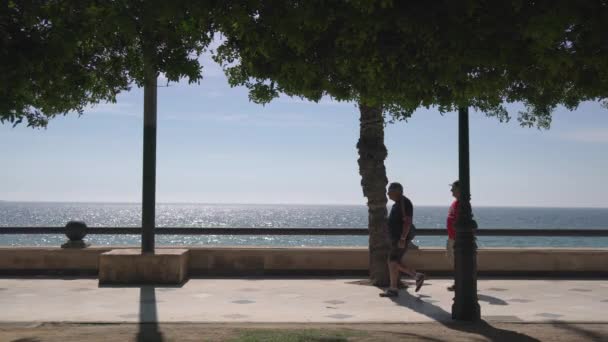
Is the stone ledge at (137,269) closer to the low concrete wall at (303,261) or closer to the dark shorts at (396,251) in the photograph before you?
the low concrete wall at (303,261)

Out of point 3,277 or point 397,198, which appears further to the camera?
point 3,277

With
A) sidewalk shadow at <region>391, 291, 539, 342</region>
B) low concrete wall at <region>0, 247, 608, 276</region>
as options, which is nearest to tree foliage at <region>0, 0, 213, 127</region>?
sidewalk shadow at <region>391, 291, 539, 342</region>

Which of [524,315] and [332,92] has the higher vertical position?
[332,92]

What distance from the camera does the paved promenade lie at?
28.9 feet

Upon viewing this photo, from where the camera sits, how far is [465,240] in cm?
A: 838

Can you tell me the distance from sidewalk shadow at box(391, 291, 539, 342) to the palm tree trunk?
137 centimetres

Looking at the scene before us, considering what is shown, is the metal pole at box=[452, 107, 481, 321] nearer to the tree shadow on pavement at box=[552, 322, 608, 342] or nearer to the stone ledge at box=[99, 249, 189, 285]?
the tree shadow on pavement at box=[552, 322, 608, 342]

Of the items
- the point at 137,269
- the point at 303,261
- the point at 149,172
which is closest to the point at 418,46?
the point at 149,172

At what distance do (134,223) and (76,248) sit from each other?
162914 millimetres

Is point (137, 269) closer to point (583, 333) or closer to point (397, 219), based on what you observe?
point (397, 219)

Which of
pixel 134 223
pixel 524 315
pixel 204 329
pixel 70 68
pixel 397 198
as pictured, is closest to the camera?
pixel 70 68

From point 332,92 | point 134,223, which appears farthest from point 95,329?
point 134,223

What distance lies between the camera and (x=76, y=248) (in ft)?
44.2

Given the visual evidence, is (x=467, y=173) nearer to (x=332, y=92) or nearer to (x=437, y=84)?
(x=437, y=84)
